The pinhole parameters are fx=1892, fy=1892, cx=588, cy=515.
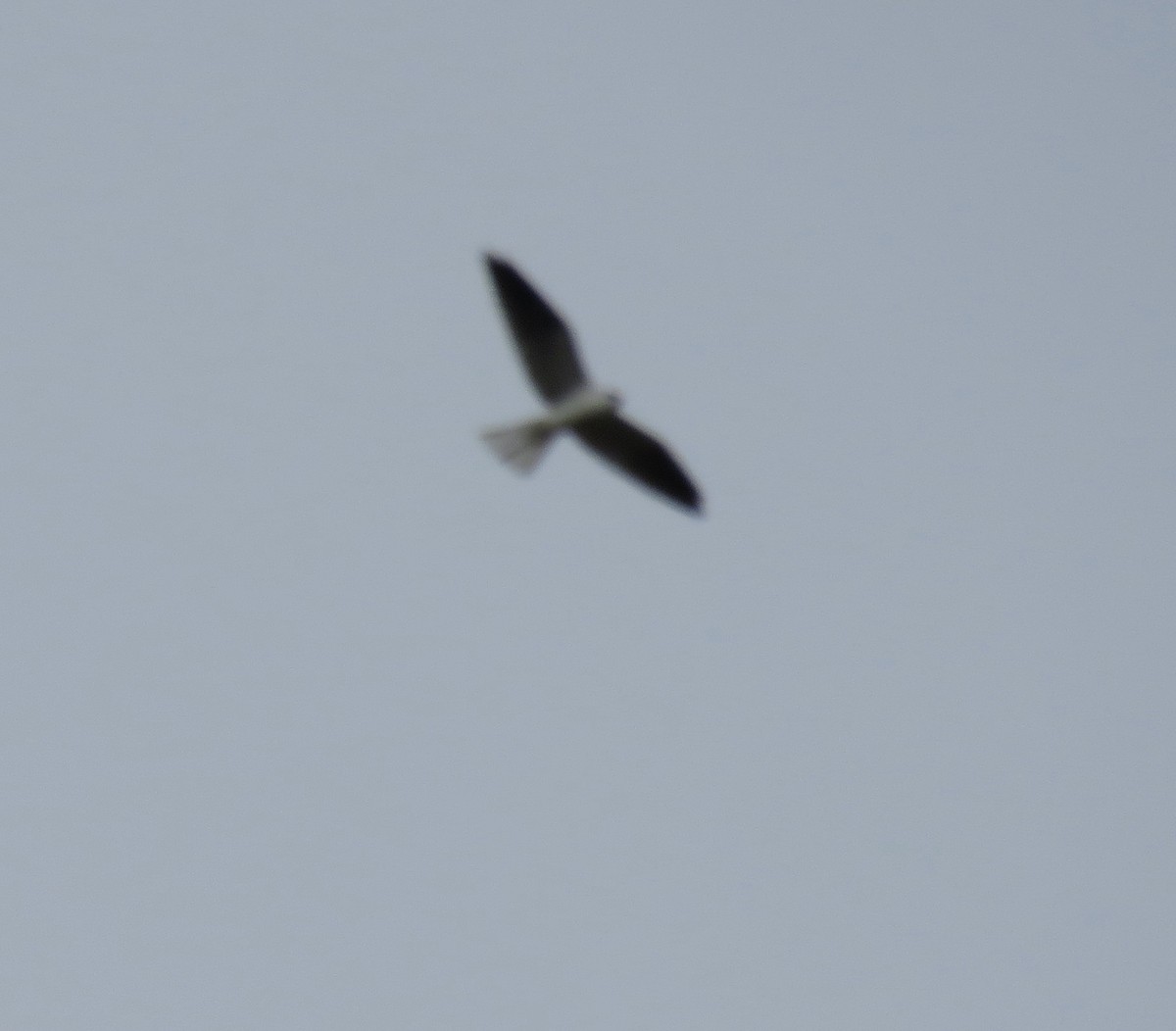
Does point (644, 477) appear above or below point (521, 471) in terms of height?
above

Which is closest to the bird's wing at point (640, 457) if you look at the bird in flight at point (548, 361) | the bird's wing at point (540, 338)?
the bird in flight at point (548, 361)

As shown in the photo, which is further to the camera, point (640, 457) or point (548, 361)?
point (640, 457)

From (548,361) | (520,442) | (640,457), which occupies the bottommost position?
(520,442)

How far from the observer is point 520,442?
1216cm

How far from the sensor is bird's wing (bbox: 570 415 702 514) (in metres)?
→ 13.0

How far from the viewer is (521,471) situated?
39.1ft

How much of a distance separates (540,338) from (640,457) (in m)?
1.29

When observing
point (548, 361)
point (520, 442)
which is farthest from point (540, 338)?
point (520, 442)

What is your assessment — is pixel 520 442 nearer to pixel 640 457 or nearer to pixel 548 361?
pixel 548 361

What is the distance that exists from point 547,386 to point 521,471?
2.86 feet

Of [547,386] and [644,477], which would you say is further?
[644,477]

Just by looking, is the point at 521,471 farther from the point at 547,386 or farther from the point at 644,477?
the point at 644,477

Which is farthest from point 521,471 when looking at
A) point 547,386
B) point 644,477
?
point 644,477

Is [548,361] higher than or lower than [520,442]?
higher
